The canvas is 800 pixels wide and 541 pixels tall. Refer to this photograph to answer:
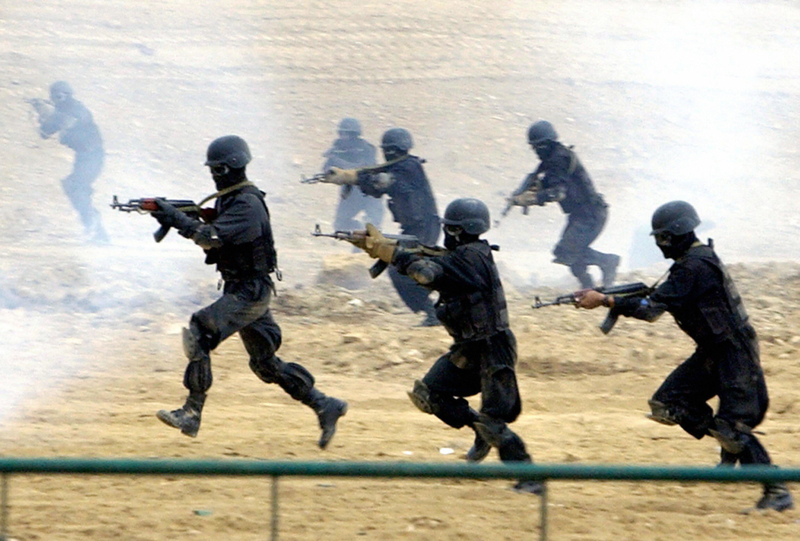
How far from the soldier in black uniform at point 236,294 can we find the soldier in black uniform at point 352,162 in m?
6.83

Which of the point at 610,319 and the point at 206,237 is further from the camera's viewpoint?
the point at 206,237

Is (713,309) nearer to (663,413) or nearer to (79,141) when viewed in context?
(663,413)

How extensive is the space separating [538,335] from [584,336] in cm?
47

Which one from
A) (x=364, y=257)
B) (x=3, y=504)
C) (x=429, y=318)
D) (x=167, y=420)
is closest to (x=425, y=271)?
(x=167, y=420)

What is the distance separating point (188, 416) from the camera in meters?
7.64

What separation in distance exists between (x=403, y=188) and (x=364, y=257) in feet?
6.04

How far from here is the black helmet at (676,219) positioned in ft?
22.2

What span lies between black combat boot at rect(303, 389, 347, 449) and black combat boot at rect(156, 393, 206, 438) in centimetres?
64

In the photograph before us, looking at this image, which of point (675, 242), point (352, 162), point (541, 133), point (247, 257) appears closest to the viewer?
point (675, 242)

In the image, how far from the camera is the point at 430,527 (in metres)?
5.87

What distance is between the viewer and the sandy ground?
254 inches

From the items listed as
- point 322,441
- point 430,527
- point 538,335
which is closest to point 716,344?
point 430,527

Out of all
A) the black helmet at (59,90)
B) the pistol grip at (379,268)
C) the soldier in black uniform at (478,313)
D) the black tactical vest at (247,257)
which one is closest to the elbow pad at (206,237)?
the black tactical vest at (247,257)

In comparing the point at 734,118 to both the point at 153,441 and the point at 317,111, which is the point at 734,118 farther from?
the point at 153,441
